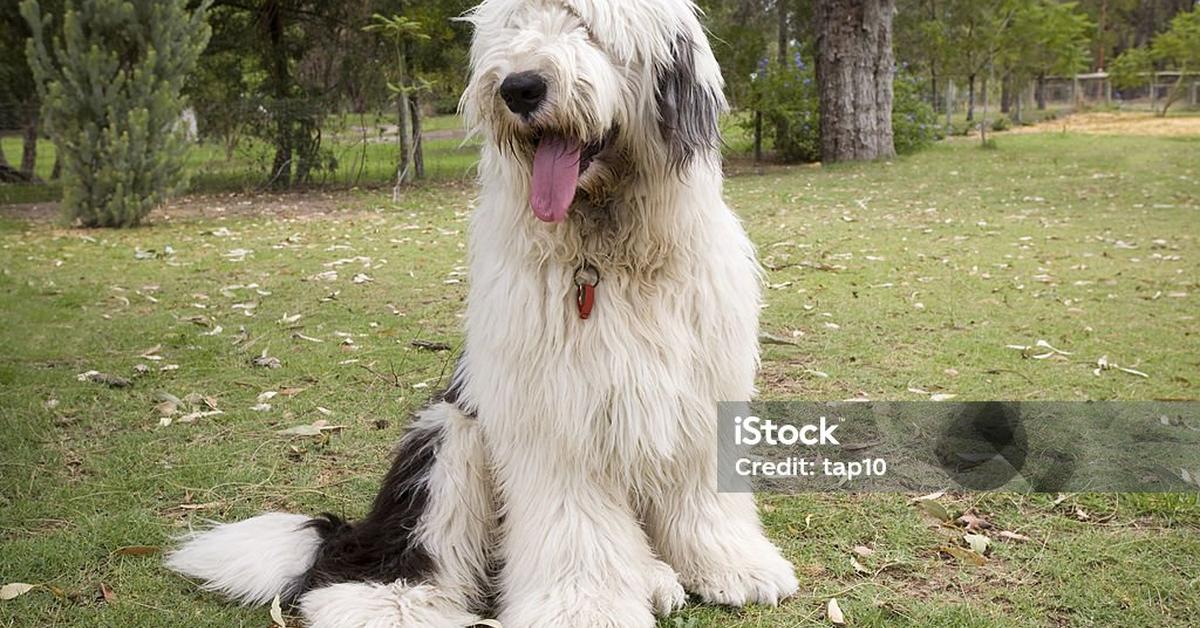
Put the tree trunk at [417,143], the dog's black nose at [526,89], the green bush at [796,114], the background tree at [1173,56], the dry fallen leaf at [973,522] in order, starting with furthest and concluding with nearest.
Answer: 1. the background tree at [1173,56]
2. the green bush at [796,114]
3. the tree trunk at [417,143]
4. the dry fallen leaf at [973,522]
5. the dog's black nose at [526,89]

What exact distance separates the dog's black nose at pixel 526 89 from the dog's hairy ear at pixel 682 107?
37 cm

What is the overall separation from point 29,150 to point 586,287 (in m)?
16.6

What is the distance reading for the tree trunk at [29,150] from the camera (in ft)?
51.3

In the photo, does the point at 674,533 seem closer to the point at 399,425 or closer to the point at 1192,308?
the point at 399,425

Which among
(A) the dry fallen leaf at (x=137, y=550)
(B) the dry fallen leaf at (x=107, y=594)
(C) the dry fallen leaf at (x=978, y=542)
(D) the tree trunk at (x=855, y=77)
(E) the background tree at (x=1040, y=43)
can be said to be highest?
(E) the background tree at (x=1040, y=43)

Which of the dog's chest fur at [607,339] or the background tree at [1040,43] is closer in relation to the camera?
the dog's chest fur at [607,339]

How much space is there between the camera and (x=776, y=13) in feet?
90.2

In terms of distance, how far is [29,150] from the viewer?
16172mm

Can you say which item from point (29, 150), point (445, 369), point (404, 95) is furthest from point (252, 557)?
point (29, 150)

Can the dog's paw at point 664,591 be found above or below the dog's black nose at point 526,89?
below

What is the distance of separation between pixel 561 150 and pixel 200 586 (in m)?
1.76

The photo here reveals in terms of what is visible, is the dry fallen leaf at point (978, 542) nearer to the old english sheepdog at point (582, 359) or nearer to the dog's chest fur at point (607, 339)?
the old english sheepdog at point (582, 359)

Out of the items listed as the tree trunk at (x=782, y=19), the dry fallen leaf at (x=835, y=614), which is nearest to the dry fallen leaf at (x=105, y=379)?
the dry fallen leaf at (x=835, y=614)

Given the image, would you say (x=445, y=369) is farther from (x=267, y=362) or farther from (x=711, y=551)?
(x=711, y=551)
